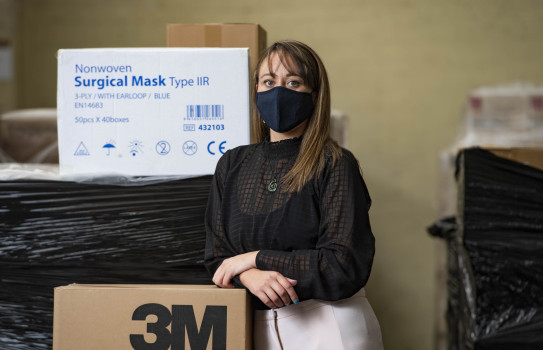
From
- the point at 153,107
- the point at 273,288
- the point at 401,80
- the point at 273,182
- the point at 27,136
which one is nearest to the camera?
the point at 273,288

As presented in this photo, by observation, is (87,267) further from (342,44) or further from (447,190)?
(342,44)

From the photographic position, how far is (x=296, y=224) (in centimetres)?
139

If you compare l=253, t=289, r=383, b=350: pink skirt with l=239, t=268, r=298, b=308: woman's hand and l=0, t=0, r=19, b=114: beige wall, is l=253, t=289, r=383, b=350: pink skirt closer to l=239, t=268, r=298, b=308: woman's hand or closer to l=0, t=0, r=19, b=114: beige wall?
l=239, t=268, r=298, b=308: woman's hand

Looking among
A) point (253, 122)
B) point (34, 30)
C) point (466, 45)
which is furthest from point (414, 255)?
point (34, 30)

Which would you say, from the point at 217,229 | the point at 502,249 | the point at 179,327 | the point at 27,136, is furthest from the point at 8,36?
the point at 502,249

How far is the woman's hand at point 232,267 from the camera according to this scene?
4.54ft

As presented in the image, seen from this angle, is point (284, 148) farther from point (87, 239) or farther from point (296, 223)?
point (87, 239)

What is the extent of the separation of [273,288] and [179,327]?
0.84ft

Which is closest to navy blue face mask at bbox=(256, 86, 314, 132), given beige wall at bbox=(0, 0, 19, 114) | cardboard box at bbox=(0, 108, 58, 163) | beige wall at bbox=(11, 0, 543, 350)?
cardboard box at bbox=(0, 108, 58, 163)

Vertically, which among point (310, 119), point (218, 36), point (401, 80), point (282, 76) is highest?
point (401, 80)

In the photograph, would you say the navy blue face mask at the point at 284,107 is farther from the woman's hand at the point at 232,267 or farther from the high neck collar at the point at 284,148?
the woman's hand at the point at 232,267

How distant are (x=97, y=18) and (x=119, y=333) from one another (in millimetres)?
3166

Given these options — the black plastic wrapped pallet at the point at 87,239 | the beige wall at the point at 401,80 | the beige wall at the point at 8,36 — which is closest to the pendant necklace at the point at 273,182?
the black plastic wrapped pallet at the point at 87,239

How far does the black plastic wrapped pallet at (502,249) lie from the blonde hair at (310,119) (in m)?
0.86
